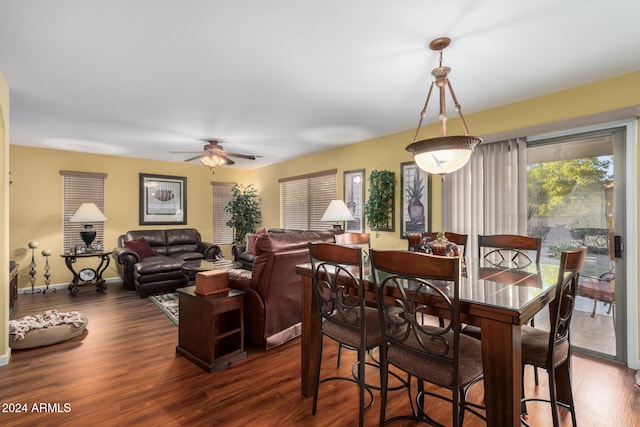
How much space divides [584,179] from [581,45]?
4.44 ft

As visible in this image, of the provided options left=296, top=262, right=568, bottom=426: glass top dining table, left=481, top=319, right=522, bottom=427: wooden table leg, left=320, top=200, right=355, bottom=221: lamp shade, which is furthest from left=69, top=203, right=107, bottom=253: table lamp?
left=481, top=319, right=522, bottom=427: wooden table leg

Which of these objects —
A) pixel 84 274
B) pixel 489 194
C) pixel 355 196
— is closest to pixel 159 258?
pixel 84 274

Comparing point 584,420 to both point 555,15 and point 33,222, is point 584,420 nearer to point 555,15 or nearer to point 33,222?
point 555,15

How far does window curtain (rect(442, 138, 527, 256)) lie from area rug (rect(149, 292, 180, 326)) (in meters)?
3.60

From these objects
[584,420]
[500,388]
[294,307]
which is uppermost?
[500,388]

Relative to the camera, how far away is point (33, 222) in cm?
528

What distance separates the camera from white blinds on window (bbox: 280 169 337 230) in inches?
225

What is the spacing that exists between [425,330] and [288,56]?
2147 mm

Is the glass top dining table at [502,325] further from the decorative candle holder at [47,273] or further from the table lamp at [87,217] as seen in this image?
the decorative candle holder at [47,273]

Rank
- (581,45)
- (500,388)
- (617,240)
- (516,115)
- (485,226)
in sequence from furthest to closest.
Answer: (485,226), (516,115), (617,240), (581,45), (500,388)

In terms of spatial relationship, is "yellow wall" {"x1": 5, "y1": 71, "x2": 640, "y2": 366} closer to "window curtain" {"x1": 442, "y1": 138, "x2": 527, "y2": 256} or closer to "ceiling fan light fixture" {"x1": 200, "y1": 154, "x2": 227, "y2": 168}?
"window curtain" {"x1": 442, "y1": 138, "x2": 527, "y2": 256}

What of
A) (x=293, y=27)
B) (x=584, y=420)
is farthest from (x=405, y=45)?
(x=584, y=420)

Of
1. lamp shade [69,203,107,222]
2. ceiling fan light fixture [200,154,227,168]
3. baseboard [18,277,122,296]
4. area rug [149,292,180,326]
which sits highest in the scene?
ceiling fan light fixture [200,154,227,168]

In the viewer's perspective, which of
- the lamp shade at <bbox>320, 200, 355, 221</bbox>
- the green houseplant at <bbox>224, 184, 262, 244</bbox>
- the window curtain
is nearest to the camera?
the window curtain
